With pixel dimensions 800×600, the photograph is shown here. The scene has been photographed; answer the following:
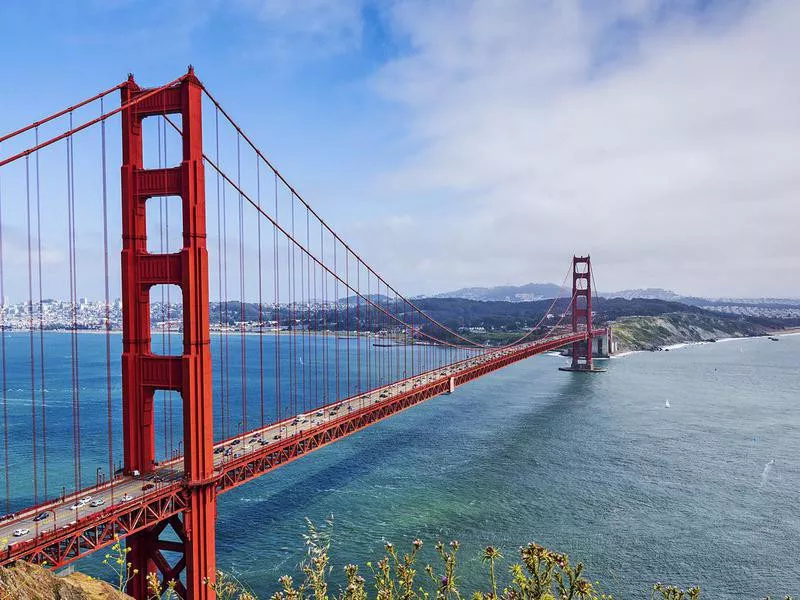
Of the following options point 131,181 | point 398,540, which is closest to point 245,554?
point 398,540

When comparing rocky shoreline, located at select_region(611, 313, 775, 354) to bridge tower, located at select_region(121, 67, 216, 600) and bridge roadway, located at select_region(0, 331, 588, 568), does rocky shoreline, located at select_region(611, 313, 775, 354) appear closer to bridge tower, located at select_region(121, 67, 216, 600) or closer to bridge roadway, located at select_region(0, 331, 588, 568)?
bridge roadway, located at select_region(0, 331, 588, 568)

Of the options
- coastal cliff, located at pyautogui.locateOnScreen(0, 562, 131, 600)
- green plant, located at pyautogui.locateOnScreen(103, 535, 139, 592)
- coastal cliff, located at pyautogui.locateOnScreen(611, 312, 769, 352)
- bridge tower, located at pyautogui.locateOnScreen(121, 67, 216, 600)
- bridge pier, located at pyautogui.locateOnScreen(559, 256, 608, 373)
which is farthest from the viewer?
coastal cliff, located at pyautogui.locateOnScreen(611, 312, 769, 352)

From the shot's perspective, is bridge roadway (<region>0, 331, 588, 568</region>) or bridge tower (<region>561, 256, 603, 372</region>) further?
bridge tower (<region>561, 256, 603, 372</region>)

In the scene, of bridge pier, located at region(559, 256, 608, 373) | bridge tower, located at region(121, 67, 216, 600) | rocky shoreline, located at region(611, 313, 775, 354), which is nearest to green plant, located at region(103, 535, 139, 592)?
bridge tower, located at region(121, 67, 216, 600)

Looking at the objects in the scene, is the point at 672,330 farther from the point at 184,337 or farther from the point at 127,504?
the point at 127,504

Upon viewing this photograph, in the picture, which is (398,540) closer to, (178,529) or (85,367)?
(178,529)

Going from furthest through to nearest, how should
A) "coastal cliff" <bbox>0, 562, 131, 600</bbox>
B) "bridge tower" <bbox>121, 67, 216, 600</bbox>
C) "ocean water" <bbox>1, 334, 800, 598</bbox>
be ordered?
"ocean water" <bbox>1, 334, 800, 598</bbox> → "bridge tower" <bbox>121, 67, 216, 600</bbox> → "coastal cliff" <bbox>0, 562, 131, 600</bbox>

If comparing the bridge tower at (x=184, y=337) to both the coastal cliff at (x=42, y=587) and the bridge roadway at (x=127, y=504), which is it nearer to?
the bridge roadway at (x=127, y=504)
